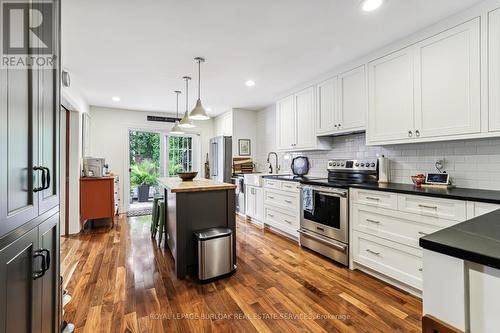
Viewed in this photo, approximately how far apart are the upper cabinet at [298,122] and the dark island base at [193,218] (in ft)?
5.47

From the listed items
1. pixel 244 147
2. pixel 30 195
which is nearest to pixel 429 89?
pixel 30 195

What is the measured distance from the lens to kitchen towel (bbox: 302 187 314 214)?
3080mm

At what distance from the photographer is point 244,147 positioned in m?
5.61

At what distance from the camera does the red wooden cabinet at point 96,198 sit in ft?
13.5

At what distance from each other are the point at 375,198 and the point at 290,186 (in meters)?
1.37

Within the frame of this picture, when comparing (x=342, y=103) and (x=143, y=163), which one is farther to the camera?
(x=143, y=163)

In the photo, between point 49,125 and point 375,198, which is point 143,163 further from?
point 375,198

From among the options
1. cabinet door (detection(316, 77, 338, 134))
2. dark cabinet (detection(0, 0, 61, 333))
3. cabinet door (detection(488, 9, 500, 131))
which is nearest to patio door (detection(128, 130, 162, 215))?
cabinet door (detection(316, 77, 338, 134))

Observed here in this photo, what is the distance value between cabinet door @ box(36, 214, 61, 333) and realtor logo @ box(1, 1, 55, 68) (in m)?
0.76

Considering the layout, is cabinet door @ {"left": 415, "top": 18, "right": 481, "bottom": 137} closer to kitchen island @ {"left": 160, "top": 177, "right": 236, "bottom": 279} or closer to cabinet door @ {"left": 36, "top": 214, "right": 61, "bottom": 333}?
kitchen island @ {"left": 160, "top": 177, "right": 236, "bottom": 279}

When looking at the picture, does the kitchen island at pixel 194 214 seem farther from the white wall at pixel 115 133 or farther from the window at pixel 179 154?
the window at pixel 179 154

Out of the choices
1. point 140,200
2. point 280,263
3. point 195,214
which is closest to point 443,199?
point 280,263

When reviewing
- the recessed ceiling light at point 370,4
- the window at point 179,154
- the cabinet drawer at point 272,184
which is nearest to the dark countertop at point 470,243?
the recessed ceiling light at point 370,4

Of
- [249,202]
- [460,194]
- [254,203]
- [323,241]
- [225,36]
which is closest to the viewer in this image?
[460,194]
